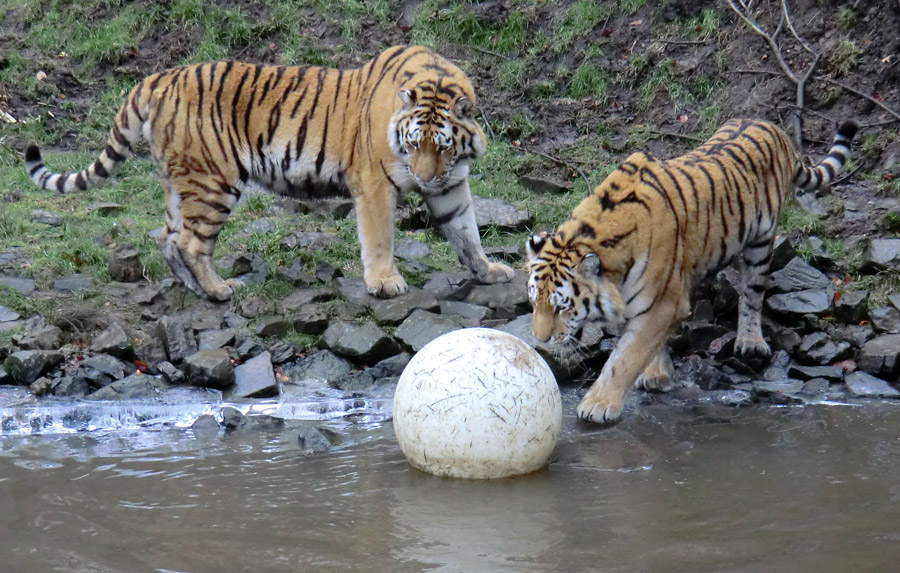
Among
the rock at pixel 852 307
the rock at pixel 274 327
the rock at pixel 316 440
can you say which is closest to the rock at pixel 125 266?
the rock at pixel 274 327

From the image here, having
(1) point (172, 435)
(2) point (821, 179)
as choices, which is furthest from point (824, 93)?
(1) point (172, 435)

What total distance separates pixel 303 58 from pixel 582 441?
6153 millimetres

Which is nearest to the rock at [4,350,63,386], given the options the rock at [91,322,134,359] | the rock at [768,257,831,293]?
the rock at [91,322,134,359]

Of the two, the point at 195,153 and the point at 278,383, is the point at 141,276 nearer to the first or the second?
the point at 195,153

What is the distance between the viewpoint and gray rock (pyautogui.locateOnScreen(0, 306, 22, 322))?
6.10 meters

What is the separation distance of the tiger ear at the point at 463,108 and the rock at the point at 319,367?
1522 millimetres

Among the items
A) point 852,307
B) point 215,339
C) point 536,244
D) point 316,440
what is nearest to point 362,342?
point 215,339

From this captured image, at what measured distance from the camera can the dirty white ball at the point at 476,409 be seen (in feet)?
13.3

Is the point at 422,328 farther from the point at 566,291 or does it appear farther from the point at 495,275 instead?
the point at 566,291

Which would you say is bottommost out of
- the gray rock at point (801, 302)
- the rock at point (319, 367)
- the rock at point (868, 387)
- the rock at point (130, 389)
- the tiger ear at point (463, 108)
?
the rock at point (868, 387)

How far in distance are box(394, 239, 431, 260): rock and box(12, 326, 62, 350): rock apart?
218 centimetres

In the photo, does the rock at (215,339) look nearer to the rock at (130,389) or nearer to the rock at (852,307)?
the rock at (130,389)

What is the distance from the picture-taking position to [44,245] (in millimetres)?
7117

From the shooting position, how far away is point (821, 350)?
5844 mm
